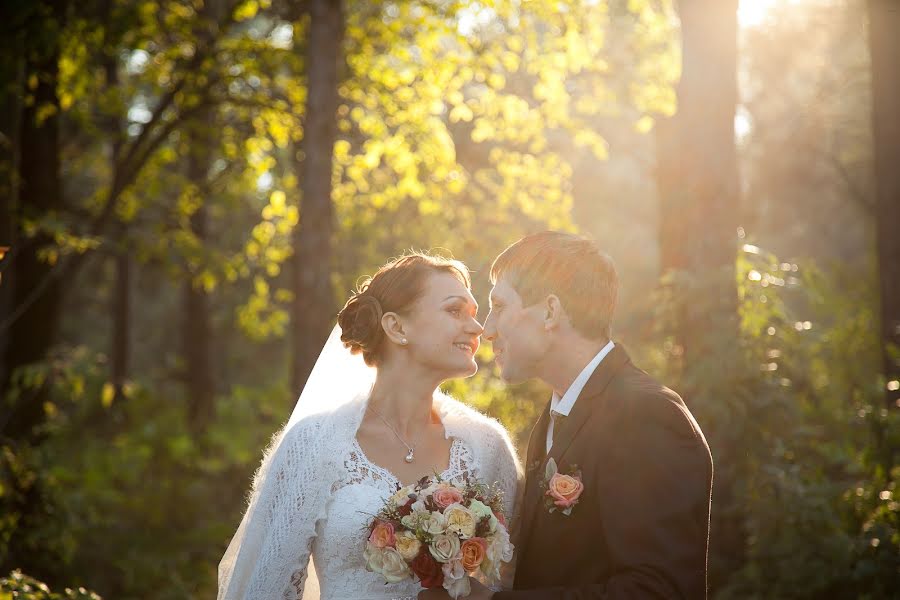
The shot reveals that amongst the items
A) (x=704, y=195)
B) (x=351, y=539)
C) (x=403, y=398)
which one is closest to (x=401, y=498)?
(x=351, y=539)

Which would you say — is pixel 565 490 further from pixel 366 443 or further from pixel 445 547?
pixel 366 443

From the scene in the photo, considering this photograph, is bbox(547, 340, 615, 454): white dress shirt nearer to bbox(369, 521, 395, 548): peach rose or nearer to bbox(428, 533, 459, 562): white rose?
bbox(428, 533, 459, 562): white rose

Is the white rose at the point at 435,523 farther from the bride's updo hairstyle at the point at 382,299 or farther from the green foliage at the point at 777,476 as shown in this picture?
the green foliage at the point at 777,476

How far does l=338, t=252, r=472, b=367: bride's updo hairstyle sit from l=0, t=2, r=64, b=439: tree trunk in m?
6.74

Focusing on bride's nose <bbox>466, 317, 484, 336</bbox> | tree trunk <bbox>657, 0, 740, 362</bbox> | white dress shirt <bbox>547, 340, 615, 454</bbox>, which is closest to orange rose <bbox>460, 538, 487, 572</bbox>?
white dress shirt <bbox>547, 340, 615, 454</bbox>

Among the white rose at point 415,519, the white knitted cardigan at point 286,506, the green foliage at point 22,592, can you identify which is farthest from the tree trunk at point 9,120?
the white rose at point 415,519

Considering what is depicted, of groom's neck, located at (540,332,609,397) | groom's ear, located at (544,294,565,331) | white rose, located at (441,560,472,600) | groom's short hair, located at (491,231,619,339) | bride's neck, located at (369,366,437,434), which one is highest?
groom's short hair, located at (491,231,619,339)

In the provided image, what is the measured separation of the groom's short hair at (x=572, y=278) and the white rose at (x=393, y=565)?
116cm

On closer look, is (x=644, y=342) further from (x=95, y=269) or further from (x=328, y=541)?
(x=95, y=269)

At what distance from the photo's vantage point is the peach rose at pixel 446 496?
3721 millimetres

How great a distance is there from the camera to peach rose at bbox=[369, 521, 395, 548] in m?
3.74

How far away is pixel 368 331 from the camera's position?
15.6 feet

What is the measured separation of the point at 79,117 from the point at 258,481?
8.60 metres

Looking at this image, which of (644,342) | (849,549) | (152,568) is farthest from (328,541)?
(152,568)
